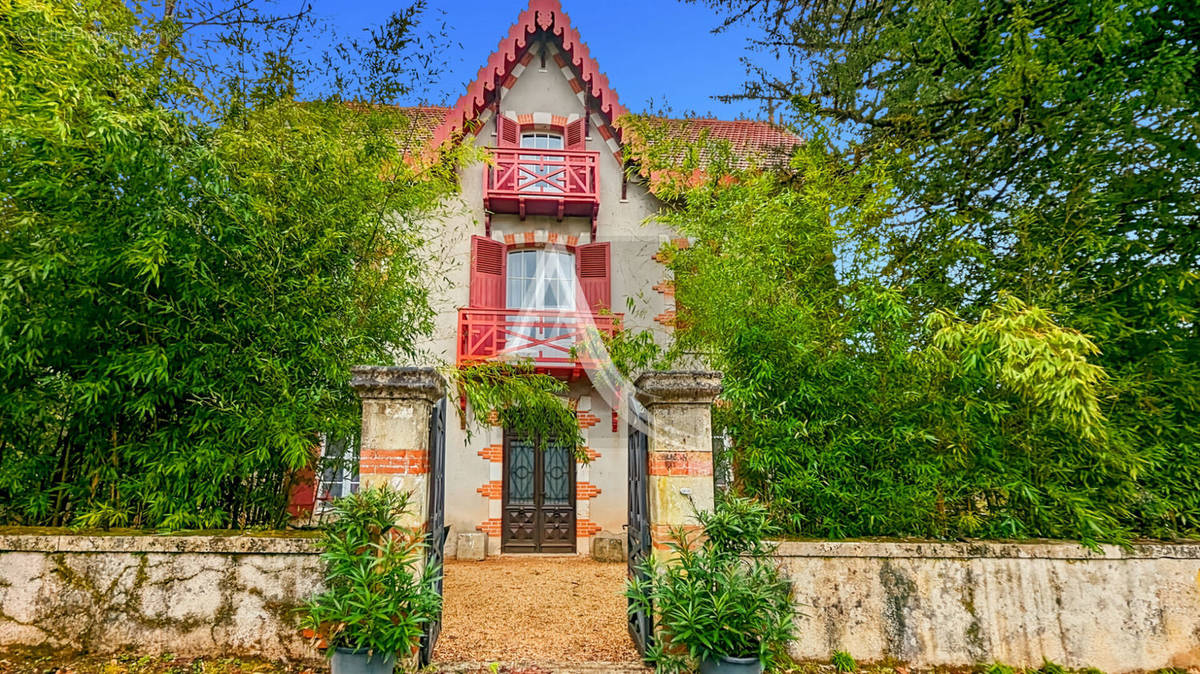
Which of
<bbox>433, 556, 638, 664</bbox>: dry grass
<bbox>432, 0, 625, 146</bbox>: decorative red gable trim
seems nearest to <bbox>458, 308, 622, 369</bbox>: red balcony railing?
<bbox>433, 556, 638, 664</bbox>: dry grass

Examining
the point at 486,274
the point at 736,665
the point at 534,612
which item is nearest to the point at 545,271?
the point at 486,274

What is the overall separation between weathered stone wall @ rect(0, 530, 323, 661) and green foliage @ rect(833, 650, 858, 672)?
9.18ft

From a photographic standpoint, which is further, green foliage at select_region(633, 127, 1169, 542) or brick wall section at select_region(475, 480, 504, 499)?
brick wall section at select_region(475, 480, 504, 499)

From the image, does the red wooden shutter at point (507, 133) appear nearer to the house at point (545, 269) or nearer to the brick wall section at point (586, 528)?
the house at point (545, 269)

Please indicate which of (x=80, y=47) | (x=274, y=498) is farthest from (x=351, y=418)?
(x=80, y=47)

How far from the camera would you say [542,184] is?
8812 millimetres

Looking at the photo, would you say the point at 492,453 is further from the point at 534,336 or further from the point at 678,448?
the point at 678,448

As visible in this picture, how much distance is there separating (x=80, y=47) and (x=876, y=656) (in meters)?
5.32

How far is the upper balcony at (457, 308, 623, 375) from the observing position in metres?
7.84

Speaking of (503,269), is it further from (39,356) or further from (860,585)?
(860,585)

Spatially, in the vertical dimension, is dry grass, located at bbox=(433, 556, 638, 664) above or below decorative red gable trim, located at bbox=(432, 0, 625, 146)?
below

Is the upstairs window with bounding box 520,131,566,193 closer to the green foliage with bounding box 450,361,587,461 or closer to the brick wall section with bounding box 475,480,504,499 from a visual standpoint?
the green foliage with bounding box 450,361,587,461

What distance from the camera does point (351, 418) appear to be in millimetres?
3533

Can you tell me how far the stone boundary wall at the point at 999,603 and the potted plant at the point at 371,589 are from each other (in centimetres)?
197
